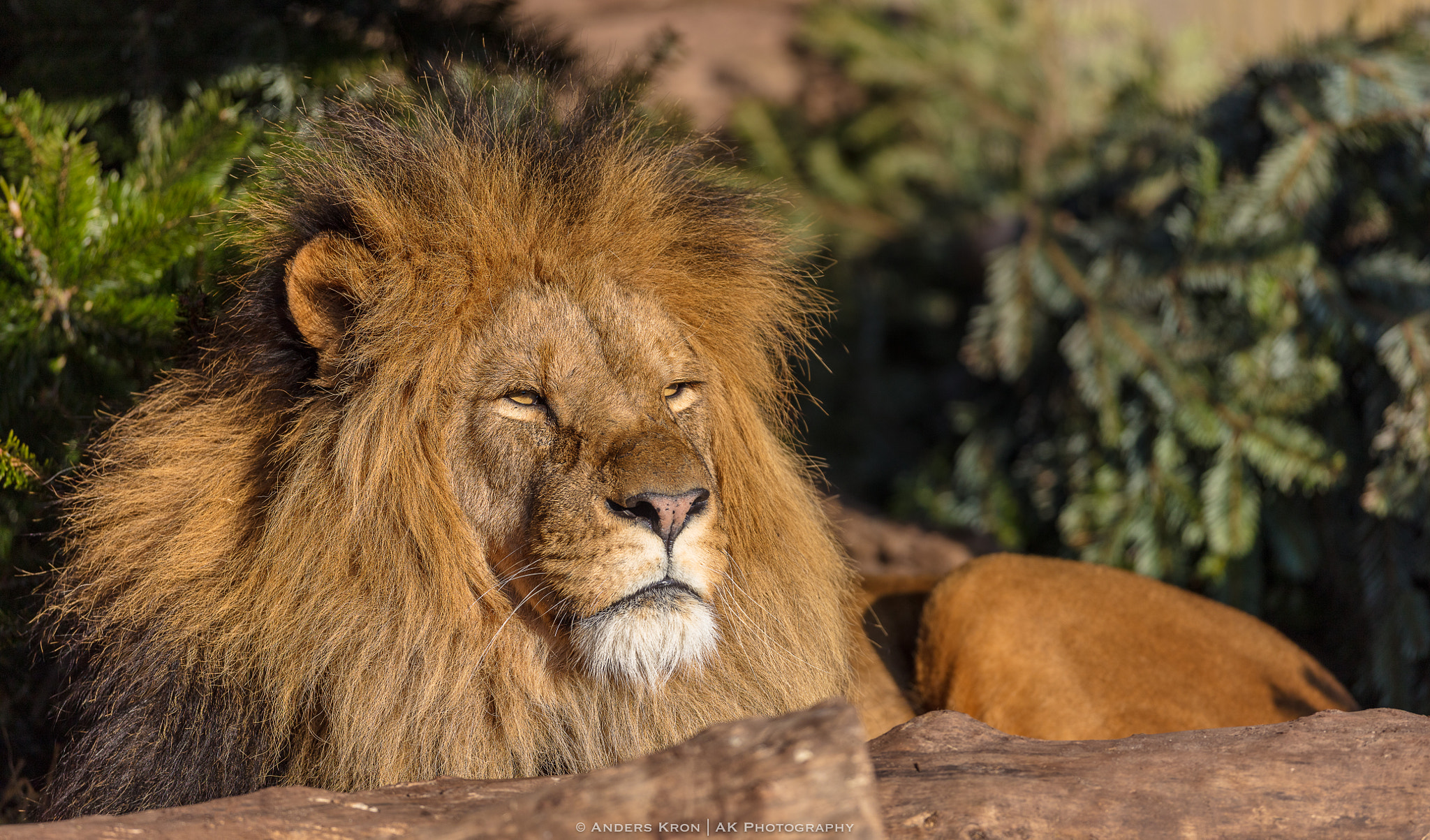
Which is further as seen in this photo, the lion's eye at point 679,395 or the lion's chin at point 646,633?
the lion's eye at point 679,395

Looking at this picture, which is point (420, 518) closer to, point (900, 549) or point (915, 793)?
point (915, 793)

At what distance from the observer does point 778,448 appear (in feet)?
8.20

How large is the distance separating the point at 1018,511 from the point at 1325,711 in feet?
8.98

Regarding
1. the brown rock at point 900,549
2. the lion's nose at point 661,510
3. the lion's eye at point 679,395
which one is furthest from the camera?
the brown rock at point 900,549

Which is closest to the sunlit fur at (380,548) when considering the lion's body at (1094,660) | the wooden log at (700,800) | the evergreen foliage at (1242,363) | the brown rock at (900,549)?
the wooden log at (700,800)

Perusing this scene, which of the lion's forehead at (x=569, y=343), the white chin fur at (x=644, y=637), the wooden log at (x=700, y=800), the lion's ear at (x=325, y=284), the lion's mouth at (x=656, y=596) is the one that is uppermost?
the lion's ear at (x=325, y=284)

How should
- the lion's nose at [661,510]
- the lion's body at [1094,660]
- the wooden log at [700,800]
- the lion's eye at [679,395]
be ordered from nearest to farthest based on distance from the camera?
the wooden log at [700,800]
the lion's nose at [661,510]
the lion's eye at [679,395]
the lion's body at [1094,660]

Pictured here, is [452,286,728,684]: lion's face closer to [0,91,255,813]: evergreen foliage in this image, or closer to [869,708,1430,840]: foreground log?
[869,708,1430,840]: foreground log

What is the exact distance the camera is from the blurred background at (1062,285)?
2695 millimetres

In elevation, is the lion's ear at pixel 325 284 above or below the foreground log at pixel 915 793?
above

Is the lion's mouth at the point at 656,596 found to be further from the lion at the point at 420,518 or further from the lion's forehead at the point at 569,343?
the lion's forehead at the point at 569,343

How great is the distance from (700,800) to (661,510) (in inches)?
22.3

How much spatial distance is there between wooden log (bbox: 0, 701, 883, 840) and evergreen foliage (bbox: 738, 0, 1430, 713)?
8.87 feet

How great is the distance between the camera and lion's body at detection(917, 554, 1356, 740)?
2.69 meters
